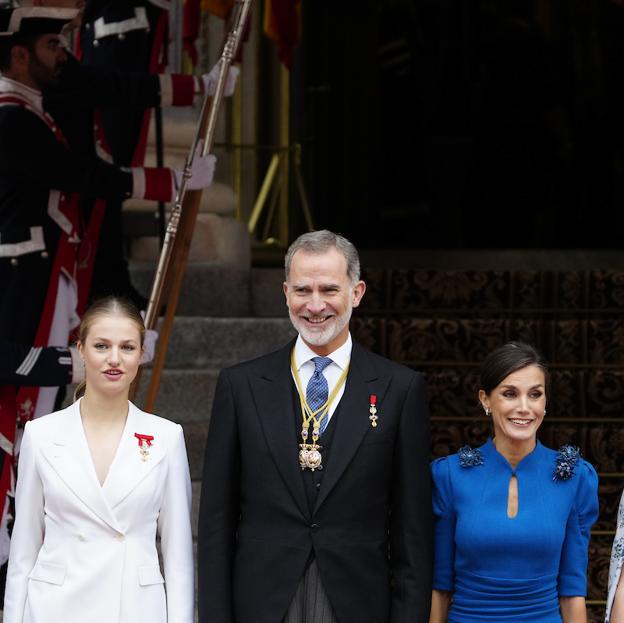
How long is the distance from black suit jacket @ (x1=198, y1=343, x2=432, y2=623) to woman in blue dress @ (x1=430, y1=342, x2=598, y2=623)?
0.15 metres

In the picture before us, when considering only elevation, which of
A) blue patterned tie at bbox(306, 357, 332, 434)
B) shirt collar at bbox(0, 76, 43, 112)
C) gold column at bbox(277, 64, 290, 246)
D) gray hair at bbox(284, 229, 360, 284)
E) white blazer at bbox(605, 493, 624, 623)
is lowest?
white blazer at bbox(605, 493, 624, 623)

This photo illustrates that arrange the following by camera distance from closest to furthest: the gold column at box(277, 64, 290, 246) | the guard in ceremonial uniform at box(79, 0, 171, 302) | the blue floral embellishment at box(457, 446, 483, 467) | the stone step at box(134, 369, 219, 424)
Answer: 1. the blue floral embellishment at box(457, 446, 483, 467)
2. the guard in ceremonial uniform at box(79, 0, 171, 302)
3. the stone step at box(134, 369, 219, 424)
4. the gold column at box(277, 64, 290, 246)

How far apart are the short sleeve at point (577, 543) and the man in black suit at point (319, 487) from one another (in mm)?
354

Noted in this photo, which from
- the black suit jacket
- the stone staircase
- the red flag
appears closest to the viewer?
the black suit jacket

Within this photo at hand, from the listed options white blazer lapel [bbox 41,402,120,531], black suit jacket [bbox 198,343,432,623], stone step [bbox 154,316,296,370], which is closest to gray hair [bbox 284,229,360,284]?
black suit jacket [bbox 198,343,432,623]

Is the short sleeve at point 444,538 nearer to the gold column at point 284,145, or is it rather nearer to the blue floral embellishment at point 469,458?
the blue floral embellishment at point 469,458

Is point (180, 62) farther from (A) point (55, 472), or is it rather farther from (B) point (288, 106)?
(A) point (55, 472)

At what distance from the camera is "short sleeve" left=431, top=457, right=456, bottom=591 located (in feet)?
11.8

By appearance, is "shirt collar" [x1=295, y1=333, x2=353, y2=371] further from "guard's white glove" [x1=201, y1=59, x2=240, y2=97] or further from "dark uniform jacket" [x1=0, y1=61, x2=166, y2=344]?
"guard's white glove" [x1=201, y1=59, x2=240, y2=97]

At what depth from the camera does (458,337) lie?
22.3 ft

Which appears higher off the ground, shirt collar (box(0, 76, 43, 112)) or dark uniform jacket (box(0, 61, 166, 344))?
shirt collar (box(0, 76, 43, 112))

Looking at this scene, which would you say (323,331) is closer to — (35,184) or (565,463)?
(565,463)

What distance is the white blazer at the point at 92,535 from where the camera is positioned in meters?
3.41

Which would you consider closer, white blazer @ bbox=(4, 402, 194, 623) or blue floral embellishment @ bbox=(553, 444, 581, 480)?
white blazer @ bbox=(4, 402, 194, 623)
